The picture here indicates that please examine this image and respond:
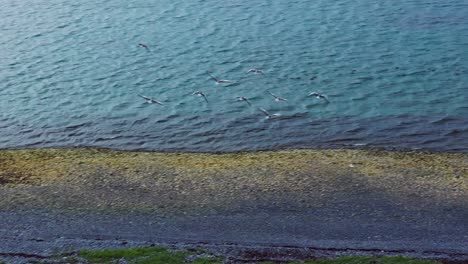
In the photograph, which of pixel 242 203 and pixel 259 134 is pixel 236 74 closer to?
pixel 259 134

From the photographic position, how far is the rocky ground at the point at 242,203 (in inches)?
677

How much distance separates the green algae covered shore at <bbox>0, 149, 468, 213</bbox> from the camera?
19938mm

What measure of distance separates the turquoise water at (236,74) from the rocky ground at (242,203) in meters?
2.12

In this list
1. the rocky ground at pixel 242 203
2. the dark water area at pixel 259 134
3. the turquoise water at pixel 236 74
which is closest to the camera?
the rocky ground at pixel 242 203

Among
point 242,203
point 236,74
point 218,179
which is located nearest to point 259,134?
point 218,179

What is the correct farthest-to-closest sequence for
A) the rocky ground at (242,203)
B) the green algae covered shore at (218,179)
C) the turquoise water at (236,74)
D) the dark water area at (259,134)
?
the turquoise water at (236,74) < the dark water area at (259,134) < the green algae covered shore at (218,179) < the rocky ground at (242,203)

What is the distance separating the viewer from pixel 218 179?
2162 cm

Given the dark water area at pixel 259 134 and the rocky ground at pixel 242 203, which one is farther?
the dark water area at pixel 259 134

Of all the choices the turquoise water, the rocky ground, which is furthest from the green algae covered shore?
the turquoise water

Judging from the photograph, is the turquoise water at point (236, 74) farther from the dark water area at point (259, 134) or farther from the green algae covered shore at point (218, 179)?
the green algae covered shore at point (218, 179)

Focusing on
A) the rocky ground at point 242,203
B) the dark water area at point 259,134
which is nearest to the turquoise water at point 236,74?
the dark water area at point 259,134

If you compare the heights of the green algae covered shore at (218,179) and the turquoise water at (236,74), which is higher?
the green algae covered shore at (218,179)

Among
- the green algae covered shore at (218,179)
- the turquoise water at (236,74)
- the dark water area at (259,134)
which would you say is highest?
the green algae covered shore at (218,179)

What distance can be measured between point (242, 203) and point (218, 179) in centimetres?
207
